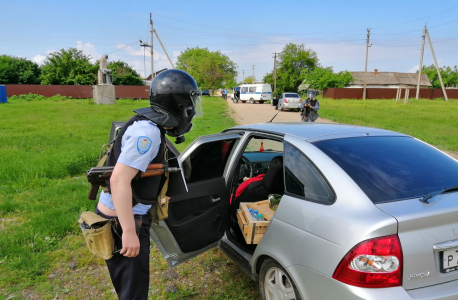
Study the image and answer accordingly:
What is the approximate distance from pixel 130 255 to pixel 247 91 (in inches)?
1578

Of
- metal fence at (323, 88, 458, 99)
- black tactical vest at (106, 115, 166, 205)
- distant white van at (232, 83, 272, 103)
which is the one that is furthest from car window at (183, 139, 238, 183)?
metal fence at (323, 88, 458, 99)

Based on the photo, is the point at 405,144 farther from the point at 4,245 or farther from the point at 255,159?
the point at 4,245

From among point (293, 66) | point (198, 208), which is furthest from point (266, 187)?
point (293, 66)

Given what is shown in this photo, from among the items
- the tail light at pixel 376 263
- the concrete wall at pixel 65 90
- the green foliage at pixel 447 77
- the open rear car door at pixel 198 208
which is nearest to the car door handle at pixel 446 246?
the tail light at pixel 376 263

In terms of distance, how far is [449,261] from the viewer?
169 centimetres

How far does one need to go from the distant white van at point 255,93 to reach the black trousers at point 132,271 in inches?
1477

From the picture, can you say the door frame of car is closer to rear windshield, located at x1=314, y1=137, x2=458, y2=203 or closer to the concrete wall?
rear windshield, located at x1=314, y1=137, x2=458, y2=203

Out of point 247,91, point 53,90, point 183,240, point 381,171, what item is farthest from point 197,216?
point 53,90

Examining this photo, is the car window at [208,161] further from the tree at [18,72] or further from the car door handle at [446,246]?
the tree at [18,72]

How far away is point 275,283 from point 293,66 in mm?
68025

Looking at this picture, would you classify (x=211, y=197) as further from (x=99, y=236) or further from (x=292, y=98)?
(x=292, y=98)

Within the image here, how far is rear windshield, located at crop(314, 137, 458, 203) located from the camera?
1.87 m

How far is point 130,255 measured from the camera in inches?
65.9

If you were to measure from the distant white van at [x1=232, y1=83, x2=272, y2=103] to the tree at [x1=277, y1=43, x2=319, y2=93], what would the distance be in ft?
82.7
